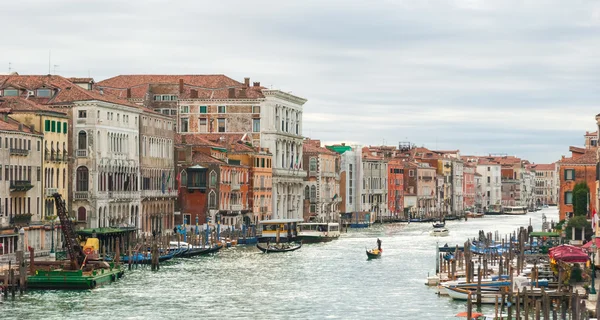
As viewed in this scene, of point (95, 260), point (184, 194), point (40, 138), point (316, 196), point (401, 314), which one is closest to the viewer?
point (401, 314)

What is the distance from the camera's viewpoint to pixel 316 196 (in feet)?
294

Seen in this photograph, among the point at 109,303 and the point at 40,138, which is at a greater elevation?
the point at 40,138

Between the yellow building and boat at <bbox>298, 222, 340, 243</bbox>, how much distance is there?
54.7ft

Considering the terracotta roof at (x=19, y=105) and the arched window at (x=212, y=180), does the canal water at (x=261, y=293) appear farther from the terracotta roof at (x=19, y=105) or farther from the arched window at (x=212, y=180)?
the arched window at (x=212, y=180)

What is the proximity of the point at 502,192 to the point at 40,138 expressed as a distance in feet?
414

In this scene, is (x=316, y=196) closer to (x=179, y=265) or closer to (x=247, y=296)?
(x=179, y=265)

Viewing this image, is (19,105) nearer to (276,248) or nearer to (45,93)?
(45,93)

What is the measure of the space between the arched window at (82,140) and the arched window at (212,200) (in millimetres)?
11419

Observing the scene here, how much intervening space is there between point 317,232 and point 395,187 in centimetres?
4561

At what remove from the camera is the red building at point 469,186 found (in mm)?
148087

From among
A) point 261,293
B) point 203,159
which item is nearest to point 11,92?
point 203,159

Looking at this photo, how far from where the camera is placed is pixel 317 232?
226 feet

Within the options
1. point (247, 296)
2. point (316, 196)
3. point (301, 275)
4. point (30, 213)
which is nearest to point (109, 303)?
point (247, 296)

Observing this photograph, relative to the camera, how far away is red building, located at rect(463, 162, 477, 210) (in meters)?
148
